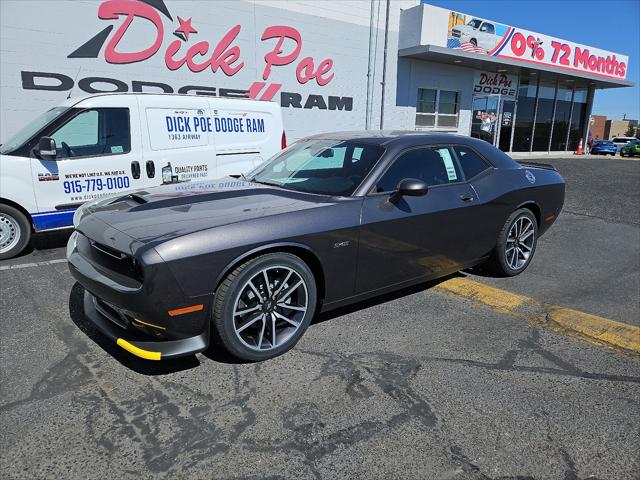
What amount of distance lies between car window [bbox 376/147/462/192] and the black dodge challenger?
11 mm

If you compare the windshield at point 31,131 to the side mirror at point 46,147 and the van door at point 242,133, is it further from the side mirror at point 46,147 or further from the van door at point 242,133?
the van door at point 242,133

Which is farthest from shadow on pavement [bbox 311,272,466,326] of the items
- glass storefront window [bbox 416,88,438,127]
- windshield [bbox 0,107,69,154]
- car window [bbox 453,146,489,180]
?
glass storefront window [bbox 416,88,438,127]

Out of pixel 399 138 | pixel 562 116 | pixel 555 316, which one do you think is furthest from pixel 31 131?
pixel 562 116

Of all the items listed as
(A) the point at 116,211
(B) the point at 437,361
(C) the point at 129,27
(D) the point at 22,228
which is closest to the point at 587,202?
(B) the point at 437,361

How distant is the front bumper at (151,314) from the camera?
8.62 feet

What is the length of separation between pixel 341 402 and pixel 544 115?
81.7ft

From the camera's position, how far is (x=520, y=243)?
5.02 metres

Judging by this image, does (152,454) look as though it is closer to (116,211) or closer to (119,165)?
(116,211)

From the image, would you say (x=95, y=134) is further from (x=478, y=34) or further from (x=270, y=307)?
(x=478, y=34)

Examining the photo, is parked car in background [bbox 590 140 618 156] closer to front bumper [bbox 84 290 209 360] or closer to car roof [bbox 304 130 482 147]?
car roof [bbox 304 130 482 147]

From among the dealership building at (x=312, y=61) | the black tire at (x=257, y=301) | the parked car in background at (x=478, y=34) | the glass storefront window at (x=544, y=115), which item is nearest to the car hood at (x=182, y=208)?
the black tire at (x=257, y=301)

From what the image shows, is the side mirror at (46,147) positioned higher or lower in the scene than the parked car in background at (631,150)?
higher

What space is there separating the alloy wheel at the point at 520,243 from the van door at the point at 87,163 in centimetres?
460

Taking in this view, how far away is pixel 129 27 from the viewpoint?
10.3 meters
